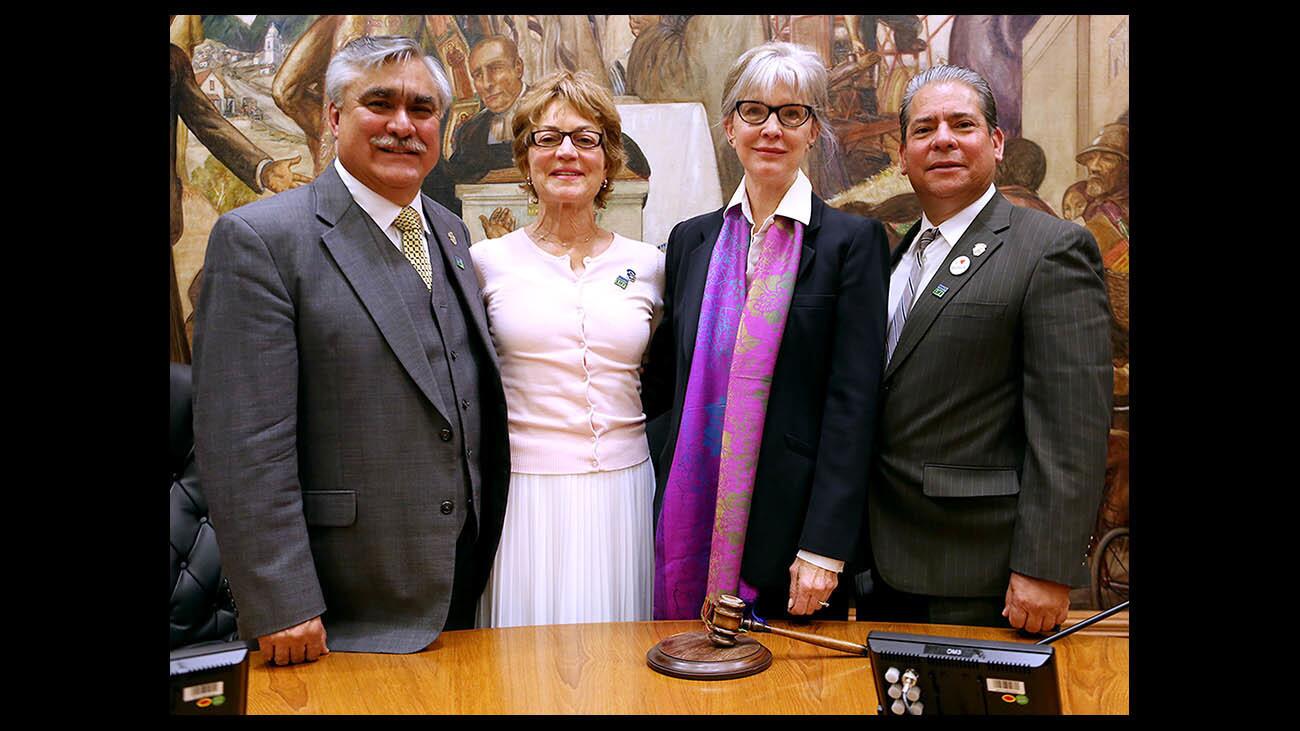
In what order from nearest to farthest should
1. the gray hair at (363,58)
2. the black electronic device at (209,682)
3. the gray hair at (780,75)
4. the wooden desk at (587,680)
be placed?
the black electronic device at (209,682) < the wooden desk at (587,680) < the gray hair at (363,58) < the gray hair at (780,75)

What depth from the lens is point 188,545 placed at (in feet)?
8.86

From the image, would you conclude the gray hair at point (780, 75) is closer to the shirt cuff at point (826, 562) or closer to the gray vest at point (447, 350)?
the gray vest at point (447, 350)

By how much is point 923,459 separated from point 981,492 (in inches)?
5.9

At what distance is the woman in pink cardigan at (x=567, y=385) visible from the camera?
2.38m

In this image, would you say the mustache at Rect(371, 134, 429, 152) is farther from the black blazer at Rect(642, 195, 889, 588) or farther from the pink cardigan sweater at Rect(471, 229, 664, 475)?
the black blazer at Rect(642, 195, 889, 588)

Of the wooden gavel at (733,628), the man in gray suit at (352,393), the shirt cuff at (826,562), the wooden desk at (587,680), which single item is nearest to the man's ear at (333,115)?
the man in gray suit at (352,393)

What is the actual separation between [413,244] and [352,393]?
40 cm

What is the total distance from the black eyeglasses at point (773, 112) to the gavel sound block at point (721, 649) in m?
1.20

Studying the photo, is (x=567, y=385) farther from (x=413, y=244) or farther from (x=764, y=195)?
(x=764, y=195)

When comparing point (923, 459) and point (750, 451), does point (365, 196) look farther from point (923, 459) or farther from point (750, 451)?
point (923, 459)

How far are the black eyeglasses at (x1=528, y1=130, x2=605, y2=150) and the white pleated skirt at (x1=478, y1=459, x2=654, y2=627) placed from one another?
2.85 ft

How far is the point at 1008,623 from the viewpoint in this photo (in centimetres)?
220

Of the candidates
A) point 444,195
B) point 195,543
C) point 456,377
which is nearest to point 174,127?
point 444,195

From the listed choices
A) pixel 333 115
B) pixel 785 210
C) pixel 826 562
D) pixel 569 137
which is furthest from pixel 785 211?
pixel 333 115
